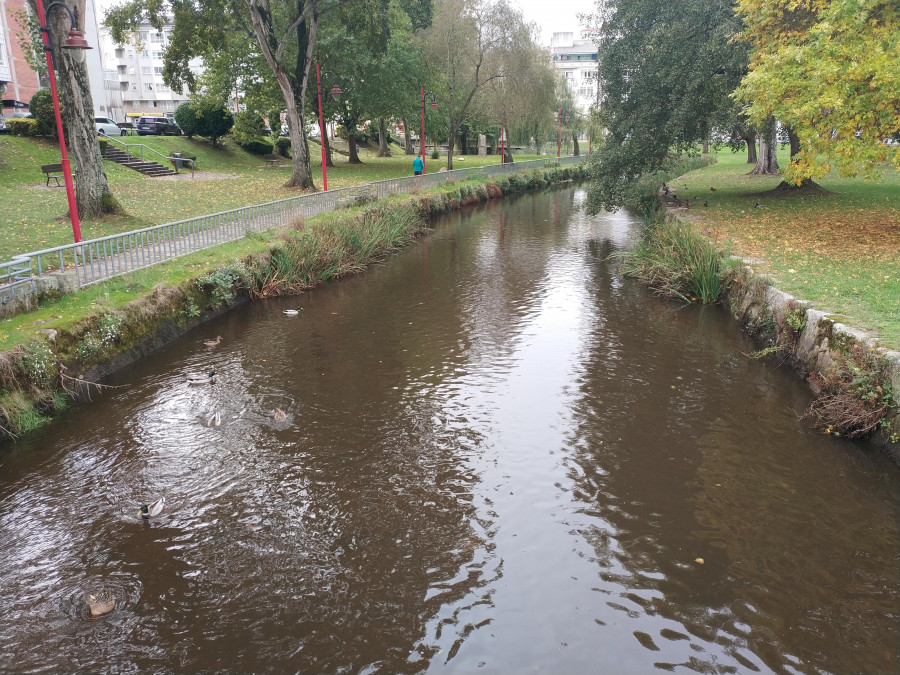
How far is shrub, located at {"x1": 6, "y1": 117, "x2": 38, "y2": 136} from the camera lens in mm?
Answer: 28656

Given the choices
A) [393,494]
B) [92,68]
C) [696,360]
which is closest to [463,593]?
[393,494]

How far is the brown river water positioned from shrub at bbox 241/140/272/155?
29476 millimetres

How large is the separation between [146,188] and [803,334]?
22.6 meters

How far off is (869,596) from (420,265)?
47.4ft

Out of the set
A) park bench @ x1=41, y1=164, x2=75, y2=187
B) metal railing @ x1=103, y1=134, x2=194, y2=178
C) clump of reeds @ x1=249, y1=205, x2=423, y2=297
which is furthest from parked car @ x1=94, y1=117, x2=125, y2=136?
clump of reeds @ x1=249, y1=205, x2=423, y2=297

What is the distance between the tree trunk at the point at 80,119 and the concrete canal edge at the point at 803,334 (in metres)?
14.6

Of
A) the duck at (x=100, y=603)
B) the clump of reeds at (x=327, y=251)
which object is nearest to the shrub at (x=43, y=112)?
the clump of reeds at (x=327, y=251)

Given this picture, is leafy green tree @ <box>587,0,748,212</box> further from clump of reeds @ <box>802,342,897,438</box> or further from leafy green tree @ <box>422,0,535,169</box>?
leafy green tree @ <box>422,0,535,169</box>

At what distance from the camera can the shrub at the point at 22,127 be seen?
28656 millimetres

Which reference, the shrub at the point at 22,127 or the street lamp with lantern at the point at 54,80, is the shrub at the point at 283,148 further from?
the street lamp with lantern at the point at 54,80

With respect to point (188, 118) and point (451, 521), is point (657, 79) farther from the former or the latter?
point (188, 118)

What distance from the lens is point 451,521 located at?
21.3 feet

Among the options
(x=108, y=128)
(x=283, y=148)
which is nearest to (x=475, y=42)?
(x=283, y=148)

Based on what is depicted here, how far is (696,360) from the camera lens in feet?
35.9
